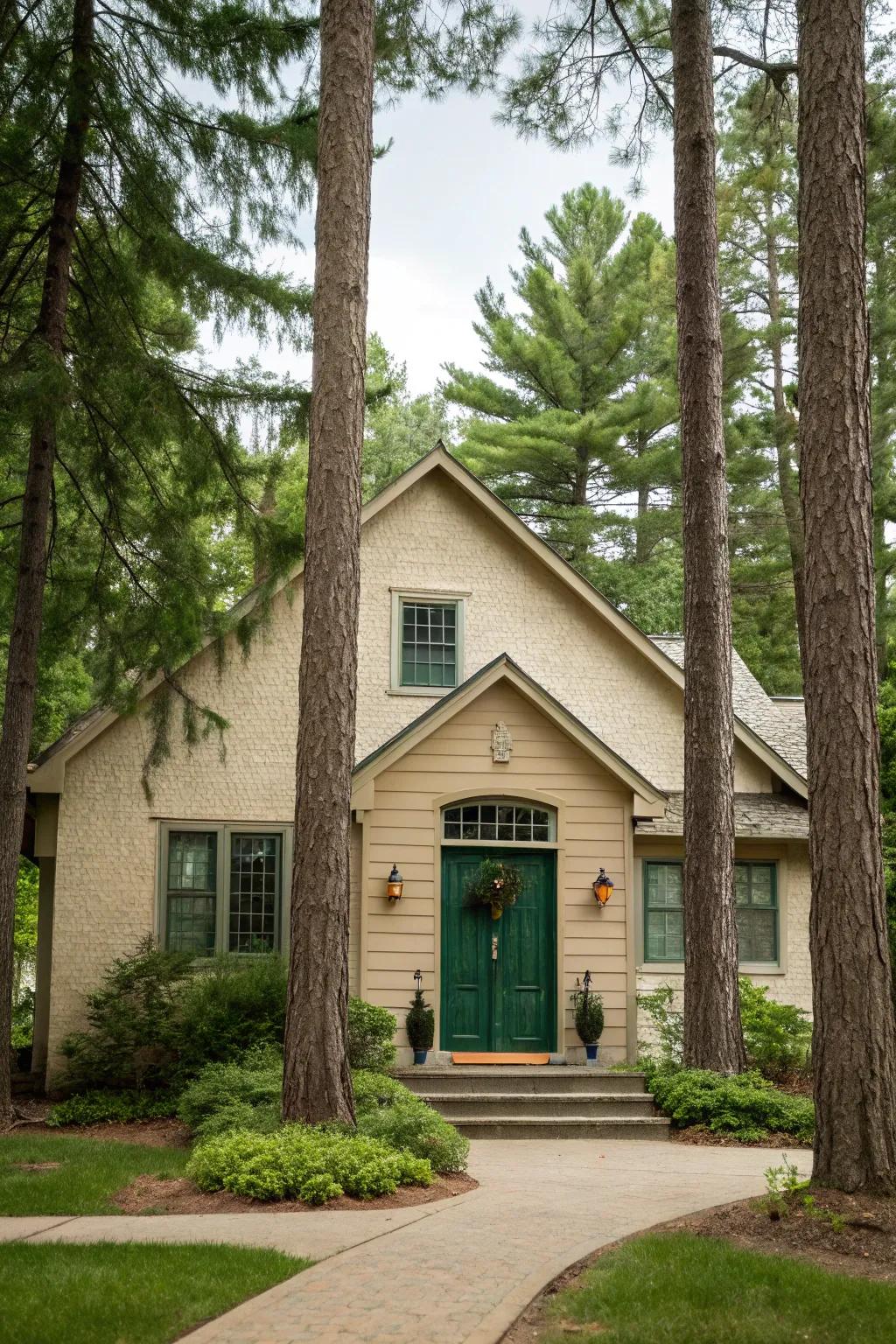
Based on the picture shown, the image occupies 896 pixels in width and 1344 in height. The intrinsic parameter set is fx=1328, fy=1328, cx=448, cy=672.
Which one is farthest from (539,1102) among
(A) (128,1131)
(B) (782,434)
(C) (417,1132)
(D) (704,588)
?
(B) (782,434)

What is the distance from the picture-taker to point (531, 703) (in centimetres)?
1512

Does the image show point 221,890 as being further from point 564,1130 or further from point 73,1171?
point 73,1171

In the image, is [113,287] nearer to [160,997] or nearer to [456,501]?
[456,501]

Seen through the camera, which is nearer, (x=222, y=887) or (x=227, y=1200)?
(x=227, y=1200)

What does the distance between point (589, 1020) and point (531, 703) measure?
3.55 meters

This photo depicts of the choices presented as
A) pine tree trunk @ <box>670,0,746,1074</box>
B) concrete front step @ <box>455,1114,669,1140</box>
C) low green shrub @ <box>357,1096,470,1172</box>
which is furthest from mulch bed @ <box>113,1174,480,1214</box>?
pine tree trunk @ <box>670,0,746,1074</box>

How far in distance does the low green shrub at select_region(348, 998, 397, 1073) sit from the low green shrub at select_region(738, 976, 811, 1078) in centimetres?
393

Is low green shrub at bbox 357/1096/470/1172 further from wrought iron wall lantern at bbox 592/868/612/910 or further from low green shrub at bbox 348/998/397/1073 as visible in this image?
wrought iron wall lantern at bbox 592/868/612/910

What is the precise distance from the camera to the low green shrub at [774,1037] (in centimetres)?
1462

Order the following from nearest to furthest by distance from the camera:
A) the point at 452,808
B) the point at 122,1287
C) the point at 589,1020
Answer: the point at 122,1287 < the point at 589,1020 < the point at 452,808

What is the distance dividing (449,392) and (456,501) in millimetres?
17756

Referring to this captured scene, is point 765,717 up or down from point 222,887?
up

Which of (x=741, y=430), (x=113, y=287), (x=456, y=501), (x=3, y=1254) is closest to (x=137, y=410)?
(x=113, y=287)

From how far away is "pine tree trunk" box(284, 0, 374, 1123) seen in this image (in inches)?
373
